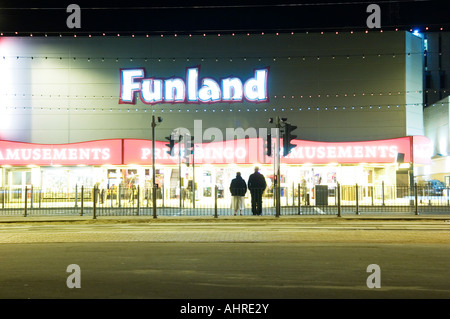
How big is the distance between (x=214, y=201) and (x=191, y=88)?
13.1m

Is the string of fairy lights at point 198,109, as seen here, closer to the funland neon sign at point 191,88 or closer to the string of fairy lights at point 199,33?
the funland neon sign at point 191,88

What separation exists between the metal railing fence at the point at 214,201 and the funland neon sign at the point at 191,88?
10522 mm

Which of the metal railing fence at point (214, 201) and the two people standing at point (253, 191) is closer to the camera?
the two people standing at point (253, 191)

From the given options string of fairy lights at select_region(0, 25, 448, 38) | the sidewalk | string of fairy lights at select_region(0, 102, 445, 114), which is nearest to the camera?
the sidewalk

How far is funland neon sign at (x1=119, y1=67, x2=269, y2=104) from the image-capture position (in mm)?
32125

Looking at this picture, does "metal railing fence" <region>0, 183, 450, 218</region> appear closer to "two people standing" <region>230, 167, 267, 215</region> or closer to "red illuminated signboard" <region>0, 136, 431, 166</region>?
"two people standing" <region>230, 167, 267, 215</region>

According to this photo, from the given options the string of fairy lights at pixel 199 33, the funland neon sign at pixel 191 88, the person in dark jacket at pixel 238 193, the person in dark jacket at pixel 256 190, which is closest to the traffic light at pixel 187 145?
the person in dark jacket at pixel 238 193

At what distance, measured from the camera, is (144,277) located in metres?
7.50

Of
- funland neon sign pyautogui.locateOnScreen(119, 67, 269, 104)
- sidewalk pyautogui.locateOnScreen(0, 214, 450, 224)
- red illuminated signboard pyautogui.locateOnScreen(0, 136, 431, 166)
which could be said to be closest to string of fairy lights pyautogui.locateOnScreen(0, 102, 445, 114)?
funland neon sign pyautogui.locateOnScreen(119, 67, 269, 104)

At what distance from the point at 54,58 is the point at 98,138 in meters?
6.47

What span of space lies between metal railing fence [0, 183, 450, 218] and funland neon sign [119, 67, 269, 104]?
10522mm

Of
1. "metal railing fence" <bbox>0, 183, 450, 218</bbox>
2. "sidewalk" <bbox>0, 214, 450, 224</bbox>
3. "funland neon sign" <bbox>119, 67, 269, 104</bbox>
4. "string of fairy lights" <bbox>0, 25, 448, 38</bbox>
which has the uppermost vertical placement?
"string of fairy lights" <bbox>0, 25, 448, 38</bbox>

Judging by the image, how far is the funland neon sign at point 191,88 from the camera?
105 ft

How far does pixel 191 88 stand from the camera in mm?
32344
